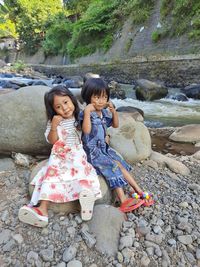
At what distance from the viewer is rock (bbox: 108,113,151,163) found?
3.11 metres

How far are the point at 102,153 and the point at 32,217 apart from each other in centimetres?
89

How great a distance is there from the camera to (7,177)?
2562 mm

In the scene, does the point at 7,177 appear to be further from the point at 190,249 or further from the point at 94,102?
the point at 190,249

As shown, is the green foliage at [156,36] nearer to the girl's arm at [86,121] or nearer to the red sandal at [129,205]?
the girl's arm at [86,121]

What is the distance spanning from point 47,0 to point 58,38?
1176cm

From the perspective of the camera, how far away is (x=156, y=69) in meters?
12.7

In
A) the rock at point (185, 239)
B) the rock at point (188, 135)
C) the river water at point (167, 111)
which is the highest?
the rock at point (185, 239)

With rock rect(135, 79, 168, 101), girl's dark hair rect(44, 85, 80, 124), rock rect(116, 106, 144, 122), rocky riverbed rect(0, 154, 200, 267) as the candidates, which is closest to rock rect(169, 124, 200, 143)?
rock rect(116, 106, 144, 122)

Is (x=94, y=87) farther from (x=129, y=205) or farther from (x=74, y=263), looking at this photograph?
(x=74, y=263)

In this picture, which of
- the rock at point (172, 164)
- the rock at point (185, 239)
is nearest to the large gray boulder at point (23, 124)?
the rock at point (172, 164)

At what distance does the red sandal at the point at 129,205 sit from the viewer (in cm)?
201

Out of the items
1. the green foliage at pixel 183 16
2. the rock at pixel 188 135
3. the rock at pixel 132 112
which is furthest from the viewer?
the green foliage at pixel 183 16

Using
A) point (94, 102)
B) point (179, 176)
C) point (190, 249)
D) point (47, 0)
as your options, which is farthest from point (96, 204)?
point (47, 0)

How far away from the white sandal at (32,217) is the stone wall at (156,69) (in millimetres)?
10585
